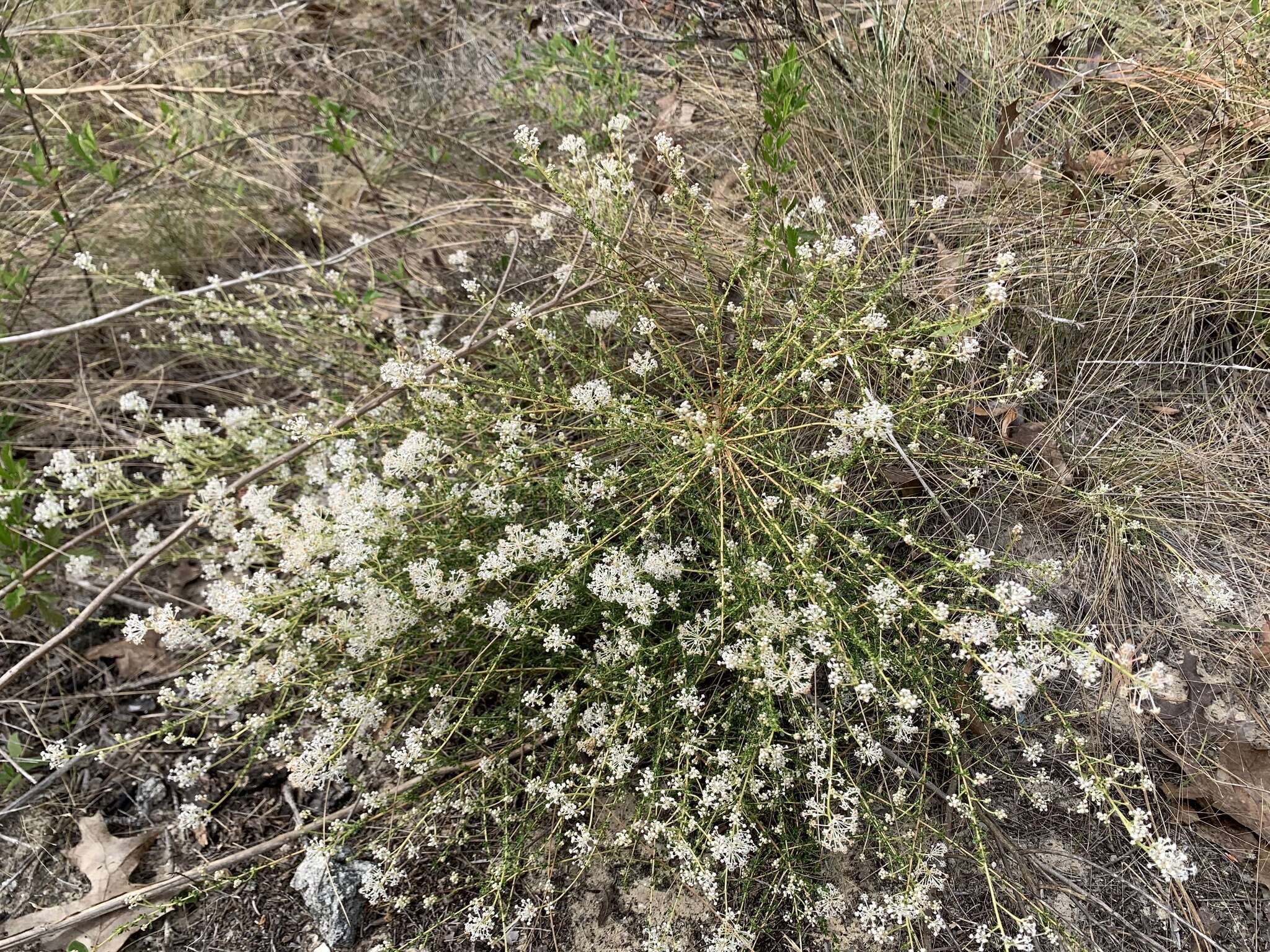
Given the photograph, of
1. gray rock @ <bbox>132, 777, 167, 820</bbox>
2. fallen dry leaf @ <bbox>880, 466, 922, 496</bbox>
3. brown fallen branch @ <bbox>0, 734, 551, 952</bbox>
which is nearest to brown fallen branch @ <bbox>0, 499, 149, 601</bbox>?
gray rock @ <bbox>132, 777, 167, 820</bbox>

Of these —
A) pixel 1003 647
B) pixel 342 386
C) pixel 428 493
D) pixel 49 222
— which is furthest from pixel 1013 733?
pixel 49 222

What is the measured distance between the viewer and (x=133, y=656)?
9.29ft

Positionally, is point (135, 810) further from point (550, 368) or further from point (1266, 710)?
point (1266, 710)

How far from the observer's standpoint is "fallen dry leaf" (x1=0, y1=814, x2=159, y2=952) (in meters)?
2.23

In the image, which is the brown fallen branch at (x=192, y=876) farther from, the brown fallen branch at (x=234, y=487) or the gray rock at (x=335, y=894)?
the brown fallen branch at (x=234, y=487)

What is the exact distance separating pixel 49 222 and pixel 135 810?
105 inches

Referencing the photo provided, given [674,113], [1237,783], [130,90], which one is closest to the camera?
[1237,783]

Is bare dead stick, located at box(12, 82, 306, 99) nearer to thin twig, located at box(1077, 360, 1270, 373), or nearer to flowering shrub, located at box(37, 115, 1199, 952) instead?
flowering shrub, located at box(37, 115, 1199, 952)

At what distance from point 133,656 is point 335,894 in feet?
4.21

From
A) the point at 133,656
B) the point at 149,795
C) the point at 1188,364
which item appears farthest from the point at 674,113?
the point at 149,795

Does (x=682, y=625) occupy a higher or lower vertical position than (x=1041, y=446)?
lower

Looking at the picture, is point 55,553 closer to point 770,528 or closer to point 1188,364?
point 770,528

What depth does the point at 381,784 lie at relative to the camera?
7.95 ft

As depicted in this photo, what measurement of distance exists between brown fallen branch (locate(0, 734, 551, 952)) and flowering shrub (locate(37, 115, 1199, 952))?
49mm
